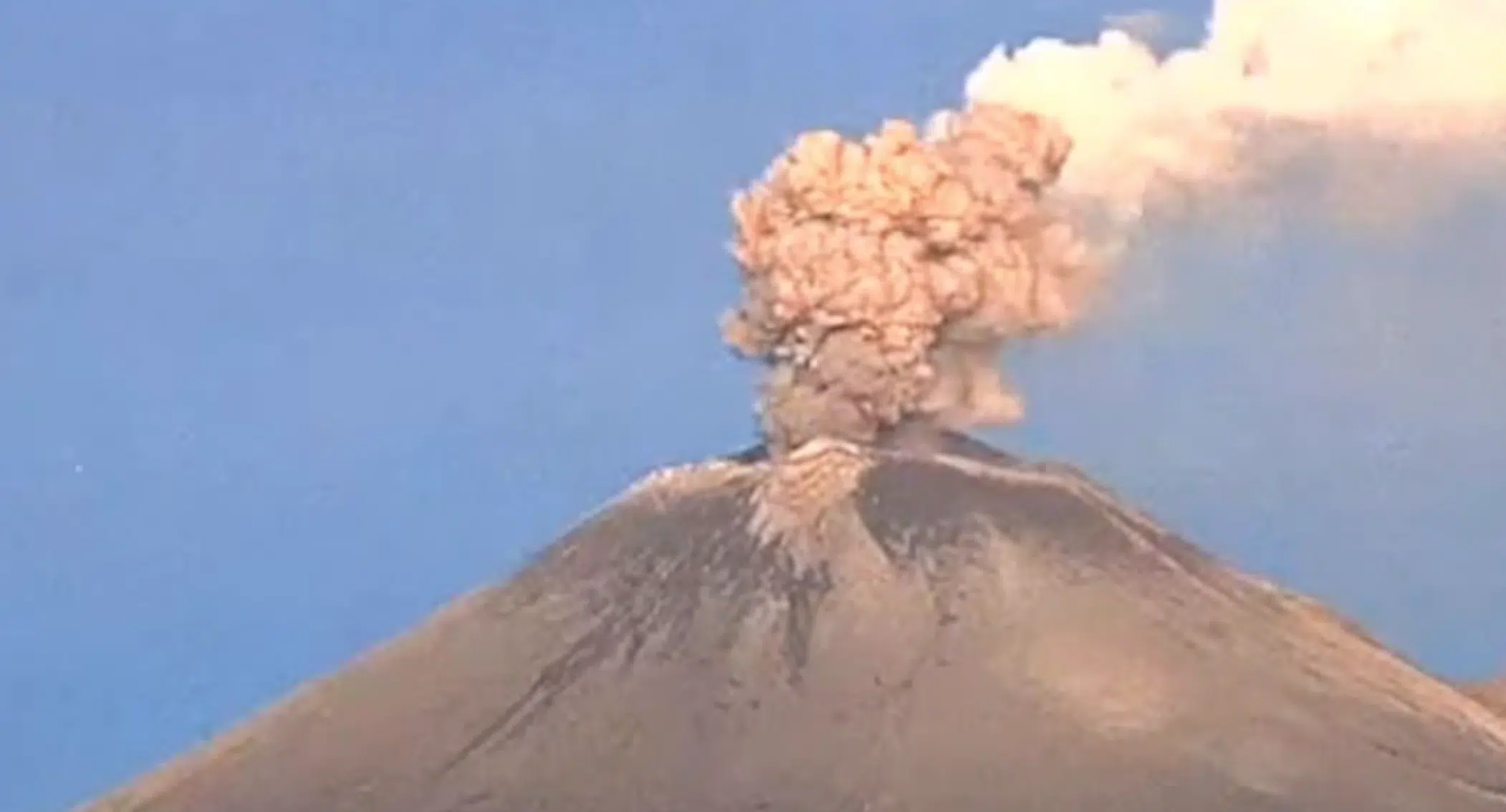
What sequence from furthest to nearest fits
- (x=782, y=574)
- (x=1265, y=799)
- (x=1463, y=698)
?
(x=1463, y=698), (x=782, y=574), (x=1265, y=799)

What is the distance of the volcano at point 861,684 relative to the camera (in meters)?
41.0

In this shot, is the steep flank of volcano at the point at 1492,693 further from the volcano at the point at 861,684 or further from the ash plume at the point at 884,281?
the ash plume at the point at 884,281

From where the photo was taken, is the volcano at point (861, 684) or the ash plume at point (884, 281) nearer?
the volcano at point (861, 684)

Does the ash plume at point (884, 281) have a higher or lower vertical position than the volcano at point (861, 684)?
higher

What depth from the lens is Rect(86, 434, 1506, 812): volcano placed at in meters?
41.0

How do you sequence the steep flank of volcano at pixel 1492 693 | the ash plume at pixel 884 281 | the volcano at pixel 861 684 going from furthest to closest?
1. the steep flank of volcano at pixel 1492 693
2. the ash plume at pixel 884 281
3. the volcano at pixel 861 684

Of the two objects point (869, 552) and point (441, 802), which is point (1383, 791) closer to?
point (869, 552)

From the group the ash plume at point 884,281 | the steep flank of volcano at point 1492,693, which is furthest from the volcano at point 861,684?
the steep flank of volcano at point 1492,693

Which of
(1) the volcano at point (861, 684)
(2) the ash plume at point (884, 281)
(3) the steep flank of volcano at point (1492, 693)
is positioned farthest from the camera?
(3) the steep flank of volcano at point (1492, 693)

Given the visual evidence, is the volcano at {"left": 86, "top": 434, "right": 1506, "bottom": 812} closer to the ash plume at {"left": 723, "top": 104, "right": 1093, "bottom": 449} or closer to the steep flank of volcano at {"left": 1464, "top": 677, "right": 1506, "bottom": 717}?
the ash plume at {"left": 723, "top": 104, "right": 1093, "bottom": 449}

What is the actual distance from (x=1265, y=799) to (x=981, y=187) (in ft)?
22.0

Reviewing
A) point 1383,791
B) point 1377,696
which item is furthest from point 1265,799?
point 1377,696

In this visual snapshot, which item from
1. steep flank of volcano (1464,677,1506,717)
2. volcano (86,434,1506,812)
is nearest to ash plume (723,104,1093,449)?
volcano (86,434,1506,812)

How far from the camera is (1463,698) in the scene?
1831 inches
